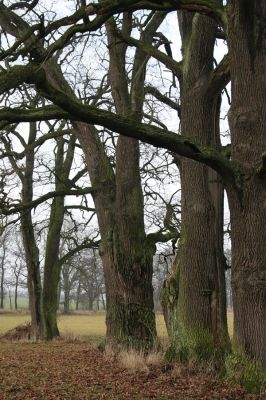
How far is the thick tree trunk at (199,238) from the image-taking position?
888 cm

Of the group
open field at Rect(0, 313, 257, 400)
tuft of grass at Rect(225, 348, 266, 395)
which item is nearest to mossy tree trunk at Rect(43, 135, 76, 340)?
open field at Rect(0, 313, 257, 400)

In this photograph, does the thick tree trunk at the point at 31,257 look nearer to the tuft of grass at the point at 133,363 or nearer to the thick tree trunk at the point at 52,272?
the thick tree trunk at the point at 52,272

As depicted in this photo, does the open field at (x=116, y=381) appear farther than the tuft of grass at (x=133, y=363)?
No

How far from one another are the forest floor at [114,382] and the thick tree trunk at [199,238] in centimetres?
73

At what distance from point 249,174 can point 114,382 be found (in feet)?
11.4

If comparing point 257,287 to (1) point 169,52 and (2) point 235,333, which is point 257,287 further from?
(1) point 169,52

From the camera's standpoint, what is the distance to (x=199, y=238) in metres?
9.30

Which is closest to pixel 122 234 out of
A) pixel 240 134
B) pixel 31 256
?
pixel 240 134

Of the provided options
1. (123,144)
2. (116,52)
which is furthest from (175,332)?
(116,52)

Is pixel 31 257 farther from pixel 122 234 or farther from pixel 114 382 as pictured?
pixel 114 382

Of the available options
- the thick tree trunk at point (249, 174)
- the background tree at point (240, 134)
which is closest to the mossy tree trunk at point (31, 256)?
the background tree at point (240, 134)

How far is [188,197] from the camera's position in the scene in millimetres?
9672

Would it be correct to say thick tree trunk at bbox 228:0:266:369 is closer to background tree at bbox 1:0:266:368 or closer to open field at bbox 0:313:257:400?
background tree at bbox 1:0:266:368

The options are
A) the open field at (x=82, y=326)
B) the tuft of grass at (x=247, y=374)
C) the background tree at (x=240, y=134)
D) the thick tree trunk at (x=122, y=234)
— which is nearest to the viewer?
the background tree at (x=240, y=134)
